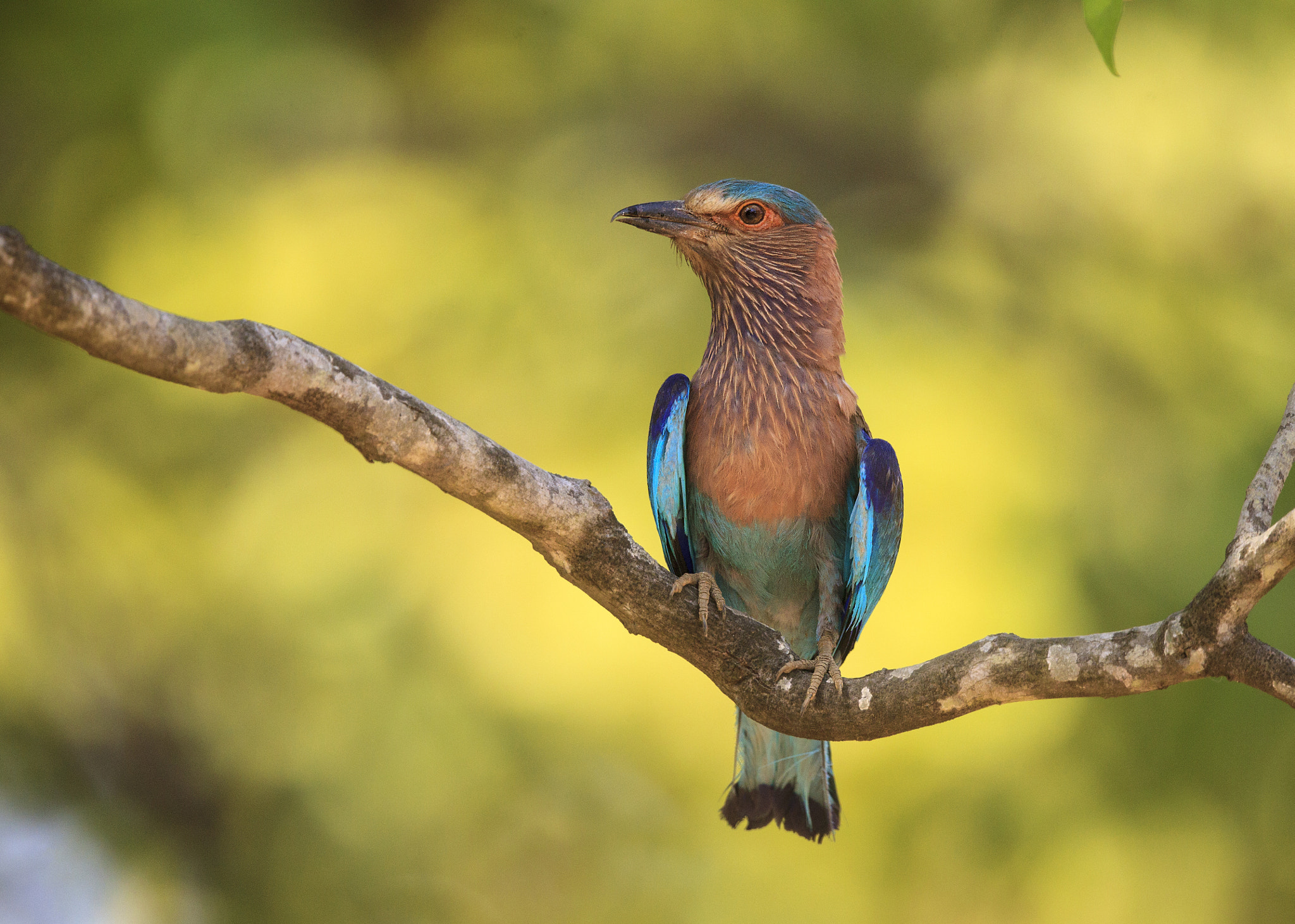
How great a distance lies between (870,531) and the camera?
3691mm

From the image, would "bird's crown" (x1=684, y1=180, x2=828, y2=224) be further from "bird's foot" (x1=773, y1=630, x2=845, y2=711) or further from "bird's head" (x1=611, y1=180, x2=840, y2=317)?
"bird's foot" (x1=773, y1=630, x2=845, y2=711)

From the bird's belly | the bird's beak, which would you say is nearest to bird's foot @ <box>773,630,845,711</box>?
the bird's belly

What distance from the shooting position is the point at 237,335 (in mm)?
2277

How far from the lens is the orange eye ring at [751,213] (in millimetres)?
4379

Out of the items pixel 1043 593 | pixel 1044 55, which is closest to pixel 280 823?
pixel 1043 593

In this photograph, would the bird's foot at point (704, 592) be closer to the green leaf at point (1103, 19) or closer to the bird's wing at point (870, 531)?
the bird's wing at point (870, 531)

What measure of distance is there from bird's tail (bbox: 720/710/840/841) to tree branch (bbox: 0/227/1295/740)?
0.83 m

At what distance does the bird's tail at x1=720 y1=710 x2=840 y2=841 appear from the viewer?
4055 millimetres

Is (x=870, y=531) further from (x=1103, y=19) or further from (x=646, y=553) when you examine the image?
(x=1103, y=19)

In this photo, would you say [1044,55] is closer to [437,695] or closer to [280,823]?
[437,695]

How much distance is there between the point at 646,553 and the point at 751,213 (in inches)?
68.9

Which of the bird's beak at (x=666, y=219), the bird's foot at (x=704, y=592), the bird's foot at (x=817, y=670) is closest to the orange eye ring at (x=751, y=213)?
the bird's beak at (x=666, y=219)

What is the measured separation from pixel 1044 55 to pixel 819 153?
1.77 m

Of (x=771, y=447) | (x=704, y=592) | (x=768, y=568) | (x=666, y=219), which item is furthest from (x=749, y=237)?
(x=704, y=592)
